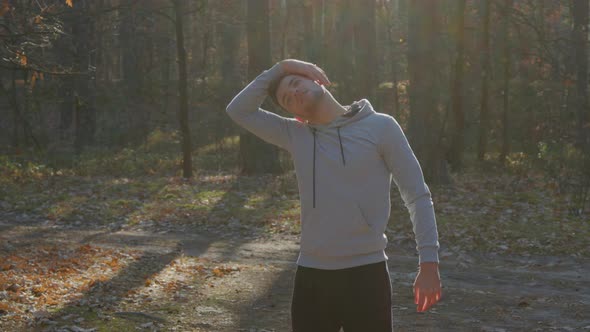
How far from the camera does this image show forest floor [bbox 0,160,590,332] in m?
7.59

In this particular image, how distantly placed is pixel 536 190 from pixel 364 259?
1462 cm

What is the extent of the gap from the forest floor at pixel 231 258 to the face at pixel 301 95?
4.20 meters

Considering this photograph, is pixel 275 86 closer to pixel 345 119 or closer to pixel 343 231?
pixel 345 119

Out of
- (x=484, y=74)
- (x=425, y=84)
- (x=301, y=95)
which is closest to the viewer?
(x=301, y=95)

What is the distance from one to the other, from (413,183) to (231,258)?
8.20 meters

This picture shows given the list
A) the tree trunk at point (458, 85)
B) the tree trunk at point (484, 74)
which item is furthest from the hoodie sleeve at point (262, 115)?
the tree trunk at point (484, 74)

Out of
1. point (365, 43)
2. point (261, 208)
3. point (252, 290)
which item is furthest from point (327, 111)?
point (365, 43)

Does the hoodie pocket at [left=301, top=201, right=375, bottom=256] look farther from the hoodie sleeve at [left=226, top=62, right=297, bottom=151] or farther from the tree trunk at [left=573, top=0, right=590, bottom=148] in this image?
the tree trunk at [left=573, top=0, right=590, bottom=148]

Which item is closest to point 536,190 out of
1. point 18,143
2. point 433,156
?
point 433,156

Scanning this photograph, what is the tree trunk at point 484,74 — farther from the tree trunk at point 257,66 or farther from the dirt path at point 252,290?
the dirt path at point 252,290

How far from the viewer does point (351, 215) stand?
10.9ft

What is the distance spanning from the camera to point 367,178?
331cm

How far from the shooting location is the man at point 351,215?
10.9 feet

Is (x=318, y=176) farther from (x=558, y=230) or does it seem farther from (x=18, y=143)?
(x=18, y=143)
